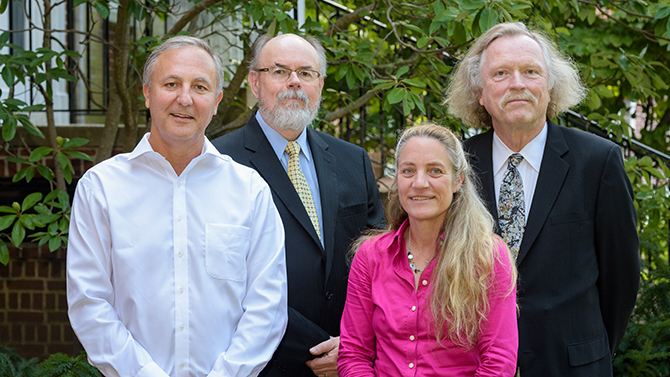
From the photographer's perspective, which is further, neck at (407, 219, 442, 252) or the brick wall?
the brick wall

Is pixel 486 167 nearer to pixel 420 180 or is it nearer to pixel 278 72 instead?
pixel 420 180

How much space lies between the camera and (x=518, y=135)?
232 cm

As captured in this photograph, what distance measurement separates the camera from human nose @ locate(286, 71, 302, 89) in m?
2.54

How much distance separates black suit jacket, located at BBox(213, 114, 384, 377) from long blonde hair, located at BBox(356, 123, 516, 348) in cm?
48

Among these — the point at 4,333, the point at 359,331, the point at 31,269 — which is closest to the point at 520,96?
the point at 359,331

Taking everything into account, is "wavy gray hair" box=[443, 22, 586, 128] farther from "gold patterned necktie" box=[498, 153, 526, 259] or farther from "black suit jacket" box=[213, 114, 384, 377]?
"black suit jacket" box=[213, 114, 384, 377]

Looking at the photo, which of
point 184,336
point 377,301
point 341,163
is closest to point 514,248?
point 377,301

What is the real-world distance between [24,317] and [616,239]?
383 cm

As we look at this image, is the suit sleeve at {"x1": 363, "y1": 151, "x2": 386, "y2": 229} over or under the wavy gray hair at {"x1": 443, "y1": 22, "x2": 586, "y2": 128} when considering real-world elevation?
under

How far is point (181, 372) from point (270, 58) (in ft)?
4.37

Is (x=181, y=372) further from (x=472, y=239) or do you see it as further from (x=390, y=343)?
(x=472, y=239)

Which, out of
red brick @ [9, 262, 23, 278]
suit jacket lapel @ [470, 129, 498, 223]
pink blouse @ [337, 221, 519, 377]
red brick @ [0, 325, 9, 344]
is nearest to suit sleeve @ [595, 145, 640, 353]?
suit jacket lapel @ [470, 129, 498, 223]

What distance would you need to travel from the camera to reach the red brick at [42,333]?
4176mm

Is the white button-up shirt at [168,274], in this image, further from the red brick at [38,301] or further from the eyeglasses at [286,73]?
the red brick at [38,301]
